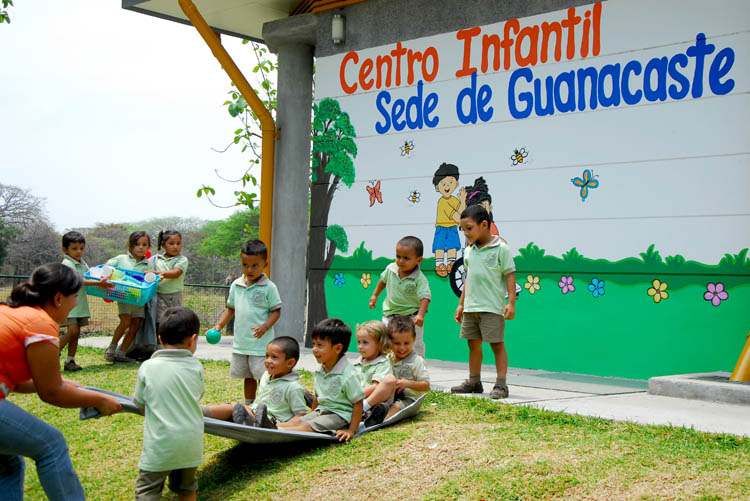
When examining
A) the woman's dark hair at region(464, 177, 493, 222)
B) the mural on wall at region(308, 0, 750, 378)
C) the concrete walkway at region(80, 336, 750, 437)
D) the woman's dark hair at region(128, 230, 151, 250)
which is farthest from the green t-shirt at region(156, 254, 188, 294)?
the woman's dark hair at region(464, 177, 493, 222)

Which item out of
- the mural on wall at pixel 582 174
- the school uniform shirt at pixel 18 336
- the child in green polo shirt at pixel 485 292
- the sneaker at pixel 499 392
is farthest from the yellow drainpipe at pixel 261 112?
the school uniform shirt at pixel 18 336

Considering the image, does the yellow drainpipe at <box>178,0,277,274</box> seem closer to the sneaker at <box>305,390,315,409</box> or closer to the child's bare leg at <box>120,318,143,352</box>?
the child's bare leg at <box>120,318,143,352</box>

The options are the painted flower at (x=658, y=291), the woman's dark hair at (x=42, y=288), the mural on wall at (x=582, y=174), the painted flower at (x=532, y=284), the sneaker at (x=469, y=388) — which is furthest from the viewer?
the painted flower at (x=532, y=284)

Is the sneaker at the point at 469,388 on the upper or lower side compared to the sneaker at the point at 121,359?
upper

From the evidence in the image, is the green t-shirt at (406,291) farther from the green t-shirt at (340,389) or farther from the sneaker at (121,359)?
the sneaker at (121,359)

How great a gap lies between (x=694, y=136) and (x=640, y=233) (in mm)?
1057

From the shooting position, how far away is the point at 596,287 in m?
8.50

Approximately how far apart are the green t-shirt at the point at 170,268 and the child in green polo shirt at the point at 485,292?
3943 mm

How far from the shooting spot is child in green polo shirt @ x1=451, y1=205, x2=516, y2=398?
6.80m

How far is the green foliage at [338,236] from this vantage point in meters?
10.8

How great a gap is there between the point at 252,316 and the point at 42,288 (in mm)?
2765

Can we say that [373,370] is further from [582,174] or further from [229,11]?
[229,11]

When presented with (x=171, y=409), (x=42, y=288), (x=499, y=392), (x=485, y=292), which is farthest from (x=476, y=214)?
(x=42, y=288)

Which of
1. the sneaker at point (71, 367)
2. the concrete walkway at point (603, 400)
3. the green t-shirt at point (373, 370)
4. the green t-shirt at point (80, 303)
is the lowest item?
the sneaker at point (71, 367)
